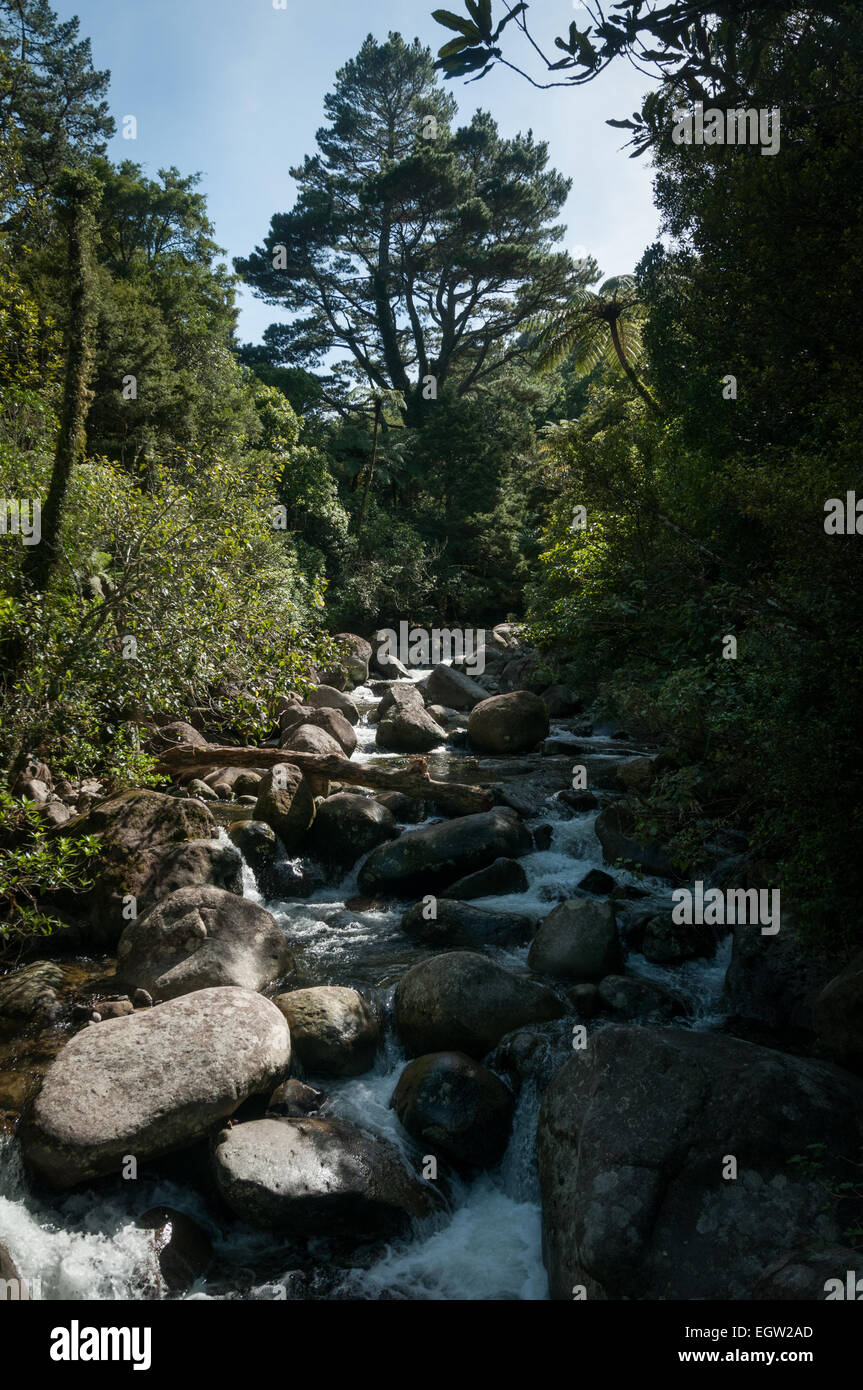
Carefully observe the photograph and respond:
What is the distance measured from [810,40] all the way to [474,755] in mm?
11825

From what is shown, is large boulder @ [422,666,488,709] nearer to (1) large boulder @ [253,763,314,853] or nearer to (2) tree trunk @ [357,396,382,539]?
(1) large boulder @ [253,763,314,853]

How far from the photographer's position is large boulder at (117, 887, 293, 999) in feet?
23.5

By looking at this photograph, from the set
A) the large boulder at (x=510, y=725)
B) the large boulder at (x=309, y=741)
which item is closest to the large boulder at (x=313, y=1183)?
the large boulder at (x=309, y=741)

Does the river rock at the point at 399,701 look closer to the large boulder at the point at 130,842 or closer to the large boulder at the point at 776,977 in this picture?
the large boulder at the point at 130,842

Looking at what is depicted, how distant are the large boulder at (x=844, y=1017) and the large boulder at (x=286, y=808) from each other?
22.1 feet

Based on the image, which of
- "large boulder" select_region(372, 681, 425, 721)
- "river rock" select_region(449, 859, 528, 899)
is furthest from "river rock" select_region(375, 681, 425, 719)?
"river rock" select_region(449, 859, 528, 899)

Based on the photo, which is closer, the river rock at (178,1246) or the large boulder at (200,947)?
the river rock at (178,1246)

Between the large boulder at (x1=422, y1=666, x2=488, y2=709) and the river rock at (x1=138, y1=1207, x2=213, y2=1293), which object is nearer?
the river rock at (x1=138, y1=1207, x2=213, y2=1293)

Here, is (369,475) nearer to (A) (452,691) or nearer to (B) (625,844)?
(A) (452,691)

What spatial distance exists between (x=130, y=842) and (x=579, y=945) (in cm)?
513

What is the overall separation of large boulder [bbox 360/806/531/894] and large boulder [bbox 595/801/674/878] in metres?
1.22

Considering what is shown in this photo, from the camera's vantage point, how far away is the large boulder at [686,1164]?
13.8 feet

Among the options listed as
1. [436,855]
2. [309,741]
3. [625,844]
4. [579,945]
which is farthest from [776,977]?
[309,741]

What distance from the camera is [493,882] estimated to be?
32.1 ft
